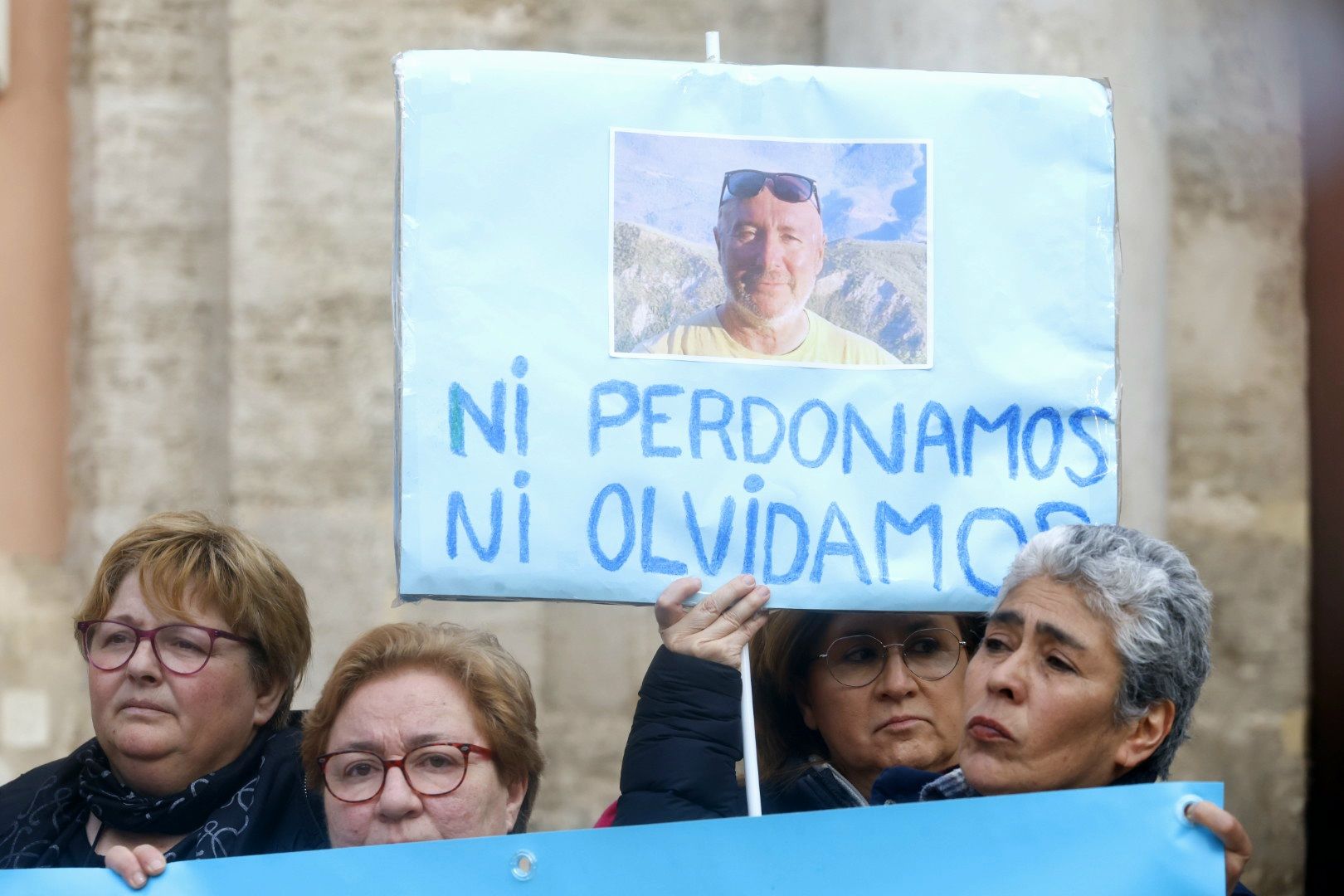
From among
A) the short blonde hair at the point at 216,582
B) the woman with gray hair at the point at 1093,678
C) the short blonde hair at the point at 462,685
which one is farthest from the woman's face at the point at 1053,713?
the short blonde hair at the point at 216,582

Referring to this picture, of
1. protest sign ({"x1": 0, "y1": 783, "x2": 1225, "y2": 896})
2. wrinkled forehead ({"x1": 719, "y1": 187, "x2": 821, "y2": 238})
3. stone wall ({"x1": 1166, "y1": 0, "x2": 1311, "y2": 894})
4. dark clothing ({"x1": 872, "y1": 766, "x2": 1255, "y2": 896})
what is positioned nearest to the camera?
protest sign ({"x1": 0, "y1": 783, "x2": 1225, "y2": 896})

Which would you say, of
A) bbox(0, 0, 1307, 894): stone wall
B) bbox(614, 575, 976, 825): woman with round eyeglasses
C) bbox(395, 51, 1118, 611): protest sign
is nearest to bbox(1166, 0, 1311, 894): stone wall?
bbox(0, 0, 1307, 894): stone wall

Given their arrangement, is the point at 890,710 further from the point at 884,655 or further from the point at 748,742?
the point at 748,742

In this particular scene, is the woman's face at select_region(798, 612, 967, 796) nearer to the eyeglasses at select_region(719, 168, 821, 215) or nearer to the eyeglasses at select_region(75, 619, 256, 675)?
the eyeglasses at select_region(719, 168, 821, 215)

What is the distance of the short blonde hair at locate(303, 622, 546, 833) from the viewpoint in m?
2.50

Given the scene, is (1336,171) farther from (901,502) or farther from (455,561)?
(455,561)

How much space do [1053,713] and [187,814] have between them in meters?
1.32

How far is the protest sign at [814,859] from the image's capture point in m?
2.17

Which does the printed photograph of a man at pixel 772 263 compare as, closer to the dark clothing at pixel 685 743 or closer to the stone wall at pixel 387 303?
the dark clothing at pixel 685 743

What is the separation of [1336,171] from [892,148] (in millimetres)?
3003

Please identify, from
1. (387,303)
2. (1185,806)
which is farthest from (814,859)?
(387,303)

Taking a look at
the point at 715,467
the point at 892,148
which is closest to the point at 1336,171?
the point at 892,148

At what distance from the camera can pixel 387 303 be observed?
15.6 ft

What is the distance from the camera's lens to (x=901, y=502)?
2.53 m
